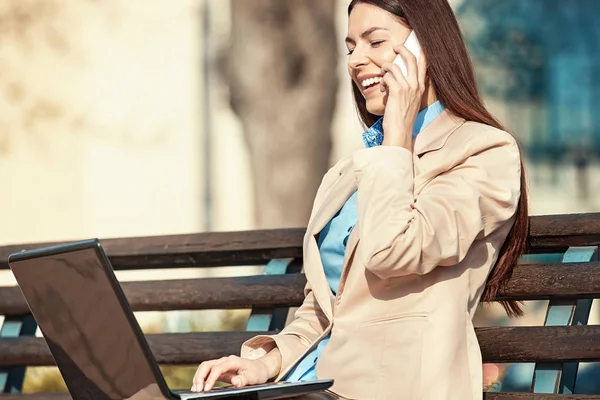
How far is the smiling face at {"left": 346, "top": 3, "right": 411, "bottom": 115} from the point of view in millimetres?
3637

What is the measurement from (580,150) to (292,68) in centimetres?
270

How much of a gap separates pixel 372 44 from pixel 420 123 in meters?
0.26

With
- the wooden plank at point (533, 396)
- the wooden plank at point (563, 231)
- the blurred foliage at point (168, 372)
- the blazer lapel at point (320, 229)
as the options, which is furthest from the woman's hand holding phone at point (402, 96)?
the blurred foliage at point (168, 372)

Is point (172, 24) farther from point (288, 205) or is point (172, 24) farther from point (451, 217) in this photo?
point (451, 217)

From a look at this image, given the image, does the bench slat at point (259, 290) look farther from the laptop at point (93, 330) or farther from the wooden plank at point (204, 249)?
the laptop at point (93, 330)

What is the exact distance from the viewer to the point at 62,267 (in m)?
2.83

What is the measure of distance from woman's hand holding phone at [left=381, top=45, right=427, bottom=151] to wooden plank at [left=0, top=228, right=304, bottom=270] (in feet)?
2.61

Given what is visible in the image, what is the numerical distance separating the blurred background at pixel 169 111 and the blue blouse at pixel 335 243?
5.80 m

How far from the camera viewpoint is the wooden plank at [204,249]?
166 inches

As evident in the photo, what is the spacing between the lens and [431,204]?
3.25 meters

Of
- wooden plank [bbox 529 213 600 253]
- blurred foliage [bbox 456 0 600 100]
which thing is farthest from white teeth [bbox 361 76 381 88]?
blurred foliage [bbox 456 0 600 100]

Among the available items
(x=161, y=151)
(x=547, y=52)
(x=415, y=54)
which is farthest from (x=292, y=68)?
(x=415, y=54)

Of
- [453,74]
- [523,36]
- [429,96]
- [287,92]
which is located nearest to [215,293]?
[429,96]

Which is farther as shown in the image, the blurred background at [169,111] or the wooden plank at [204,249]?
the blurred background at [169,111]
